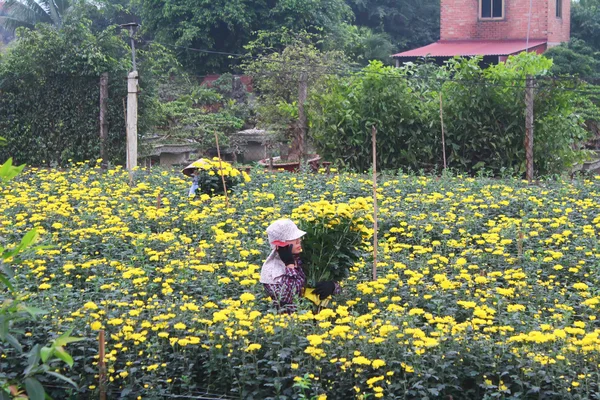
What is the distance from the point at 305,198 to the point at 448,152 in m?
4.42

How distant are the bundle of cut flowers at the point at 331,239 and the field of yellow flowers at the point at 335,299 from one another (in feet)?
0.35

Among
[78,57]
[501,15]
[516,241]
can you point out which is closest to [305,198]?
[516,241]

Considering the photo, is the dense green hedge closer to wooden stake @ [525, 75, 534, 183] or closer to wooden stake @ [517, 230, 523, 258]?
wooden stake @ [525, 75, 534, 183]

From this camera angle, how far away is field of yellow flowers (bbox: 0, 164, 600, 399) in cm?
447

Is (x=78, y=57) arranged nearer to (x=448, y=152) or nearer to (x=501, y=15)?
(x=448, y=152)

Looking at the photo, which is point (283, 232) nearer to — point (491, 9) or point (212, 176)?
point (212, 176)

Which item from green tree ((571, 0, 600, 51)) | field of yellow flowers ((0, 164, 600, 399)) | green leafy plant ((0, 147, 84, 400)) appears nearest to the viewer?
green leafy plant ((0, 147, 84, 400))

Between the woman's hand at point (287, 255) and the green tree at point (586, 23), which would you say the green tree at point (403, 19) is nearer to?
the green tree at point (586, 23)

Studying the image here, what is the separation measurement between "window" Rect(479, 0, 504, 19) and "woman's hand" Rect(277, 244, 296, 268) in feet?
89.6

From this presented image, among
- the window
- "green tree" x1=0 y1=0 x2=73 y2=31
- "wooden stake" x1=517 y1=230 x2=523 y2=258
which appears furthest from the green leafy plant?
the window

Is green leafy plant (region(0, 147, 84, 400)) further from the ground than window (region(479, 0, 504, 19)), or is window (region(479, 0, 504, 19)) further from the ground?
window (region(479, 0, 504, 19))

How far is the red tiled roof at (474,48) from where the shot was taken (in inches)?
1137

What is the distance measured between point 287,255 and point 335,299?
0.53m

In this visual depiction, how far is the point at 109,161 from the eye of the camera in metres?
14.8
